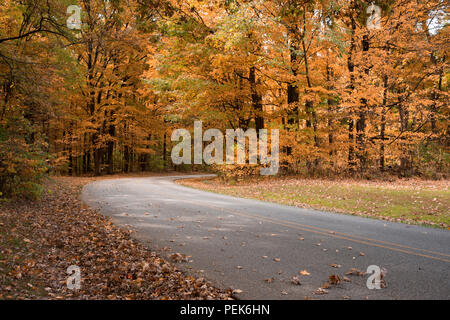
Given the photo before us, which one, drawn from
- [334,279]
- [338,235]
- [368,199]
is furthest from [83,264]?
[368,199]

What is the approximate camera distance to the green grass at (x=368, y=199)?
9.99 m

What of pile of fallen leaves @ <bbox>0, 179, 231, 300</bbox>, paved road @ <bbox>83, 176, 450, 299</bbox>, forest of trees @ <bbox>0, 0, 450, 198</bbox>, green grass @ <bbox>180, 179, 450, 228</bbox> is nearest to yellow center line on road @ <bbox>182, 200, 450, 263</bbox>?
paved road @ <bbox>83, 176, 450, 299</bbox>

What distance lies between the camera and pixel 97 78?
28.4 metres

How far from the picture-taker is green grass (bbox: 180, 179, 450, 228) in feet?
32.8

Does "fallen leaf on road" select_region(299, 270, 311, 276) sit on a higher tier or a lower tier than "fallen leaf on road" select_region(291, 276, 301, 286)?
lower

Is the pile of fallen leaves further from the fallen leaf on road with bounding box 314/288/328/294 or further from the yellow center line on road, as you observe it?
the yellow center line on road

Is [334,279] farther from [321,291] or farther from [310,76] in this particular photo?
[310,76]

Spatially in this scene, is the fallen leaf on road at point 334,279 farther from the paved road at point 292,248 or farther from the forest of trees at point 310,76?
the forest of trees at point 310,76

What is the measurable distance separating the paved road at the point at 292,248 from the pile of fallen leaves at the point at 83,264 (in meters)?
0.44

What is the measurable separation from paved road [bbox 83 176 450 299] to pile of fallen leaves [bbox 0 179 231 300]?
17.2 inches

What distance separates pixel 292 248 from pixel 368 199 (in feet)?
25.4
